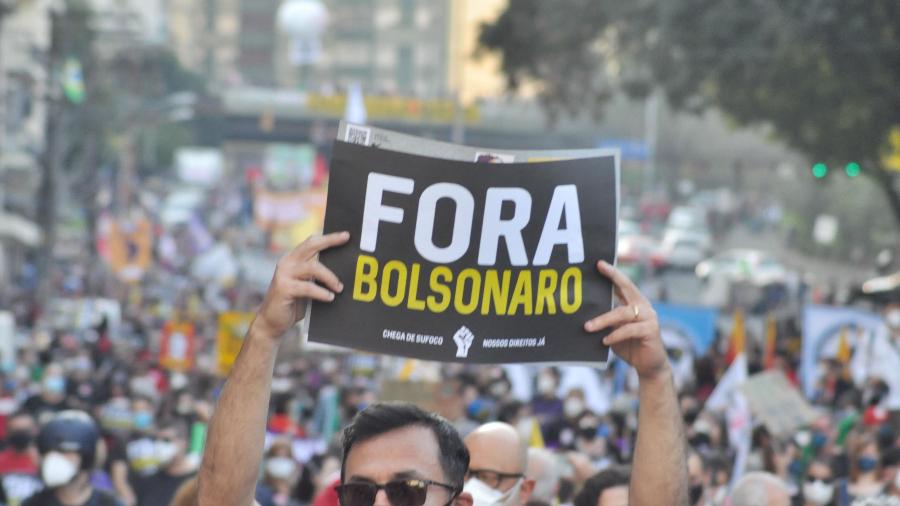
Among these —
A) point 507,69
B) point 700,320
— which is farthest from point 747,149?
point 700,320

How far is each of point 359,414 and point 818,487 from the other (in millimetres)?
5809

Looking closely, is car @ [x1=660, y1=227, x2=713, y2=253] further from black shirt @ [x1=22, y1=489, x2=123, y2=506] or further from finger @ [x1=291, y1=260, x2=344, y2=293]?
finger @ [x1=291, y1=260, x2=344, y2=293]

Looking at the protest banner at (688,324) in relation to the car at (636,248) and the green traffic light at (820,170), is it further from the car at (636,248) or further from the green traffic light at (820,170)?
the car at (636,248)

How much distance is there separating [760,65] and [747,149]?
6721 centimetres

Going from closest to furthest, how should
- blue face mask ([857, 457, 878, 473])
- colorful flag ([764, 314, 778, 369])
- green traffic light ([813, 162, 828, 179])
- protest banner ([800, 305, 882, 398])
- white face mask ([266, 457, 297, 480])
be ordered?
blue face mask ([857, 457, 878, 473])
white face mask ([266, 457, 297, 480])
protest banner ([800, 305, 882, 398])
colorful flag ([764, 314, 778, 369])
green traffic light ([813, 162, 828, 179])

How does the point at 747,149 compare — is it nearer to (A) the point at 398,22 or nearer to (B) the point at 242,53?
(A) the point at 398,22

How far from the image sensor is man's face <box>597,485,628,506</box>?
6207 millimetres

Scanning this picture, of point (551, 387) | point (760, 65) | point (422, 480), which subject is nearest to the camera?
point (422, 480)

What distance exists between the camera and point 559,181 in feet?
14.5

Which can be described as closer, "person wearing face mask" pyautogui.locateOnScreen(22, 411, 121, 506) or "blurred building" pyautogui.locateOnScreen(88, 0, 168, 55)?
"person wearing face mask" pyautogui.locateOnScreen(22, 411, 121, 506)

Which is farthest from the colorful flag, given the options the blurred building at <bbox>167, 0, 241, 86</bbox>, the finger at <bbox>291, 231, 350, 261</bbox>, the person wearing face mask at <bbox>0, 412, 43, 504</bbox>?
the blurred building at <bbox>167, 0, 241, 86</bbox>

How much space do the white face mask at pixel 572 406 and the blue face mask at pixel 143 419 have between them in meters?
3.13

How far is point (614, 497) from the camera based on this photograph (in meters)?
6.25

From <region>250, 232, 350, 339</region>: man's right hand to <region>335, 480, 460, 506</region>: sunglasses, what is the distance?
18.3 inches
